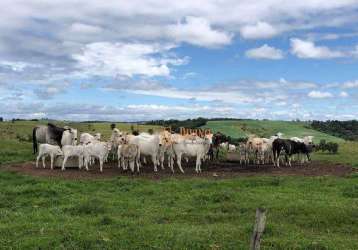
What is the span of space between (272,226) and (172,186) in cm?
682

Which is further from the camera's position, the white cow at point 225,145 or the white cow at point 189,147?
the white cow at point 225,145

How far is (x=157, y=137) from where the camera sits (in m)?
24.7

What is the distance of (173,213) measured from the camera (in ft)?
45.9

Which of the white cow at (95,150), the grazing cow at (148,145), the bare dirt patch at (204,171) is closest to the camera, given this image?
the bare dirt patch at (204,171)

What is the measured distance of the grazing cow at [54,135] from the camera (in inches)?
1153

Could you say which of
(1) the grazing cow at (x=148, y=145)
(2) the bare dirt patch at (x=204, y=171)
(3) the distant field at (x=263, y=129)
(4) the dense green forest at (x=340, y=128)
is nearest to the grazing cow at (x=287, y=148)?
(2) the bare dirt patch at (x=204, y=171)

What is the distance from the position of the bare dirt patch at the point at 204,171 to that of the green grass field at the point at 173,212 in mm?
1581

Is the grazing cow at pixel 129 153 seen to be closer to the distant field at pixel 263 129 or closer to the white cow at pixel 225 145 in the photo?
the white cow at pixel 225 145

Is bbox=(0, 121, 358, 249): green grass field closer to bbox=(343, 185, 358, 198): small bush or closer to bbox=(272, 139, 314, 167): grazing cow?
Result: bbox=(343, 185, 358, 198): small bush

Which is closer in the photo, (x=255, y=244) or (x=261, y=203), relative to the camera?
(x=255, y=244)

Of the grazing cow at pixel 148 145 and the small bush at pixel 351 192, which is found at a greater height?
the grazing cow at pixel 148 145

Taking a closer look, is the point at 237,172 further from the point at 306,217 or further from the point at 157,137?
the point at 306,217

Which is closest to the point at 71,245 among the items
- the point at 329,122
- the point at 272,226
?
the point at 272,226

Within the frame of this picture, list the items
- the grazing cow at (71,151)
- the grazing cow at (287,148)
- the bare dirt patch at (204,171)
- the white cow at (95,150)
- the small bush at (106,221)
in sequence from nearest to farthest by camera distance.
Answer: the small bush at (106,221) → the bare dirt patch at (204,171) → the grazing cow at (71,151) → the white cow at (95,150) → the grazing cow at (287,148)
